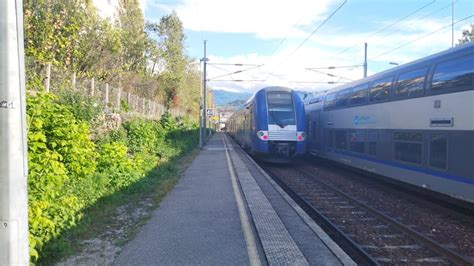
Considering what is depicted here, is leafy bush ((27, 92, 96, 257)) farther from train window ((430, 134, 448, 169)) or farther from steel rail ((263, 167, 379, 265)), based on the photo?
train window ((430, 134, 448, 169))

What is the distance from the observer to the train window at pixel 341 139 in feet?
54.4

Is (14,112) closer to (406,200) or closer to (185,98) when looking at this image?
(406,200)

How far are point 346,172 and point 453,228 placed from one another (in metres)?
9.37

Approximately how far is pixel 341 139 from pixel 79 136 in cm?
1119

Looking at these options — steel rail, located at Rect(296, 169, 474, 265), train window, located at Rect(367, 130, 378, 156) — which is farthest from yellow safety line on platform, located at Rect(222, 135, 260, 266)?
train window, located at Rect(367, 130, 378, 156)

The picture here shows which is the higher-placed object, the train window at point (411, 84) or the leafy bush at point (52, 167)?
the train window at point (411, 84)

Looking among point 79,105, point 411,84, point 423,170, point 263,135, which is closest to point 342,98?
point 263,135

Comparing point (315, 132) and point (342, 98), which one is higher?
point (342, 98)

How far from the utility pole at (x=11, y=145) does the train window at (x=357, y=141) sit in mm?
12809

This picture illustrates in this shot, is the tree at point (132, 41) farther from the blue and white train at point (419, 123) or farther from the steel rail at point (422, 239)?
the steel rail at point (422, 239)

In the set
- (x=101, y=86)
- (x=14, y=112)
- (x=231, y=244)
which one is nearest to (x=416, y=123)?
(x=231, y=244)

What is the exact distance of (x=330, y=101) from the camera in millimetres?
18672

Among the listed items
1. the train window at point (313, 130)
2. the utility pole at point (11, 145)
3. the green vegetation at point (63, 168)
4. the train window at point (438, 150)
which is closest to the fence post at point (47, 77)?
the green vegetation at point (63, 168)

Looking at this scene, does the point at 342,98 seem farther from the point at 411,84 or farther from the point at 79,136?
the point at 79,136
